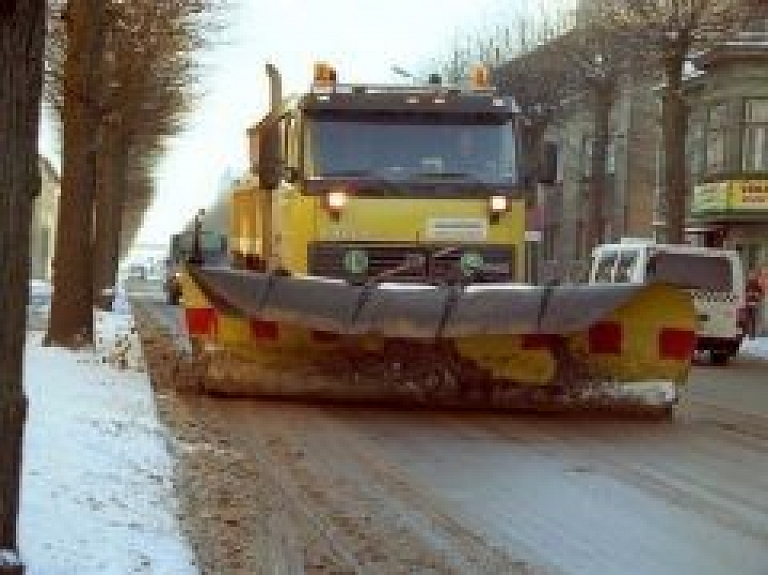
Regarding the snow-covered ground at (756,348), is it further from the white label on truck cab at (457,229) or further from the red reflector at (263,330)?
the red reflector at (263,330)

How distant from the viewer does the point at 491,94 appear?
1548 centimetres

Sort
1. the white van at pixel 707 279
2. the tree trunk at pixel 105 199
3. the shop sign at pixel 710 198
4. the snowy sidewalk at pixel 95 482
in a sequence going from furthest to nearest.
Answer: the shop sign at pixel 710 198 < the tree trunk at pixel 105 199 < the white van at pixel 707 279 < the snowy sidewalk at pixel 95 482

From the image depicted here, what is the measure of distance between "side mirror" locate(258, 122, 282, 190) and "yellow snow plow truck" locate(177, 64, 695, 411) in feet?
0.09

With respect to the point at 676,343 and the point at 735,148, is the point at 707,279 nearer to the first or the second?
the point at 676,343

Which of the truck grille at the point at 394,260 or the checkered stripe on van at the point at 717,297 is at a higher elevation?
the truck grille at the point at 394,260

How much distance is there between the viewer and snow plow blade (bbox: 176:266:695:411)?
13.2 meters

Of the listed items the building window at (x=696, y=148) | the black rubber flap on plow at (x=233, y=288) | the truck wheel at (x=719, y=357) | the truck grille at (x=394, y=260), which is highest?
the building window at (x=696, y=148)

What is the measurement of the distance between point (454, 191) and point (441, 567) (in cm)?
787

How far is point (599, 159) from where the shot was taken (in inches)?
1874

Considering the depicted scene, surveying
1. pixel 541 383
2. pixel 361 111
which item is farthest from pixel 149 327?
pixel 541 383

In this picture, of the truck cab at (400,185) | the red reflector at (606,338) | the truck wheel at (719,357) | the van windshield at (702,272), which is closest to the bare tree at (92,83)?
the truck cab at (400,185)

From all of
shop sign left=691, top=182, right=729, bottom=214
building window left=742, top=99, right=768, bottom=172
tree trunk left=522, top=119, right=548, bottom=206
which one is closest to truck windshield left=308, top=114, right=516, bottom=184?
tree trunk left=522, top=119, right=548, bottom=206

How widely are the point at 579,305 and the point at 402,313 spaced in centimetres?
146

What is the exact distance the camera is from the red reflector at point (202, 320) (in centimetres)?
1377
